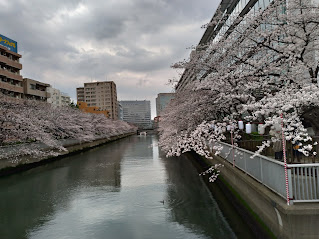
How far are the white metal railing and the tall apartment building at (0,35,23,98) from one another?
38538 millimetres

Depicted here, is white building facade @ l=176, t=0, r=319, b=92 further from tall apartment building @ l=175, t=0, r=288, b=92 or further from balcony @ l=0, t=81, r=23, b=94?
balcony @ l=0, t=81, r=23, b=94

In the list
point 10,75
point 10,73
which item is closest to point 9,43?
point 10,73

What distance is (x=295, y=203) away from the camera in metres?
5.70

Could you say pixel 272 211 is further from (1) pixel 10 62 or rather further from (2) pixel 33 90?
(2) pixel 33 90

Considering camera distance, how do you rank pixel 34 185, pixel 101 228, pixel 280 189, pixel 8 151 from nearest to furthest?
pixel 280 189 → pixel 101 228 → pixel 34 185 → pixel 8 151

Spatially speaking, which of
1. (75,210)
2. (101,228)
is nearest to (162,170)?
(75,210)

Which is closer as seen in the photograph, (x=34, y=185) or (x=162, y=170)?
(x=34, y=185)

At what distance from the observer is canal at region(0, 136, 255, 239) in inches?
338

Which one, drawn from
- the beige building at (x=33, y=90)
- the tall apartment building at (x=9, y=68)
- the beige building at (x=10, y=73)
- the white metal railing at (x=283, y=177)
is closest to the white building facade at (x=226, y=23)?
the white metal railing at (x=283, y=177)

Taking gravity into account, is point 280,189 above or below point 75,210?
above

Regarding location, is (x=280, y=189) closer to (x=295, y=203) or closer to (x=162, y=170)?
(x=295, y=203)

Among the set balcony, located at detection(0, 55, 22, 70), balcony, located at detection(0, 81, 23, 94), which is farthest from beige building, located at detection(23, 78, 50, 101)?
balcony, located at detection(0, 55, 22, 70)

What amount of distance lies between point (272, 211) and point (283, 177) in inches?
40.7

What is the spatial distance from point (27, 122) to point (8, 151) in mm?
2411
